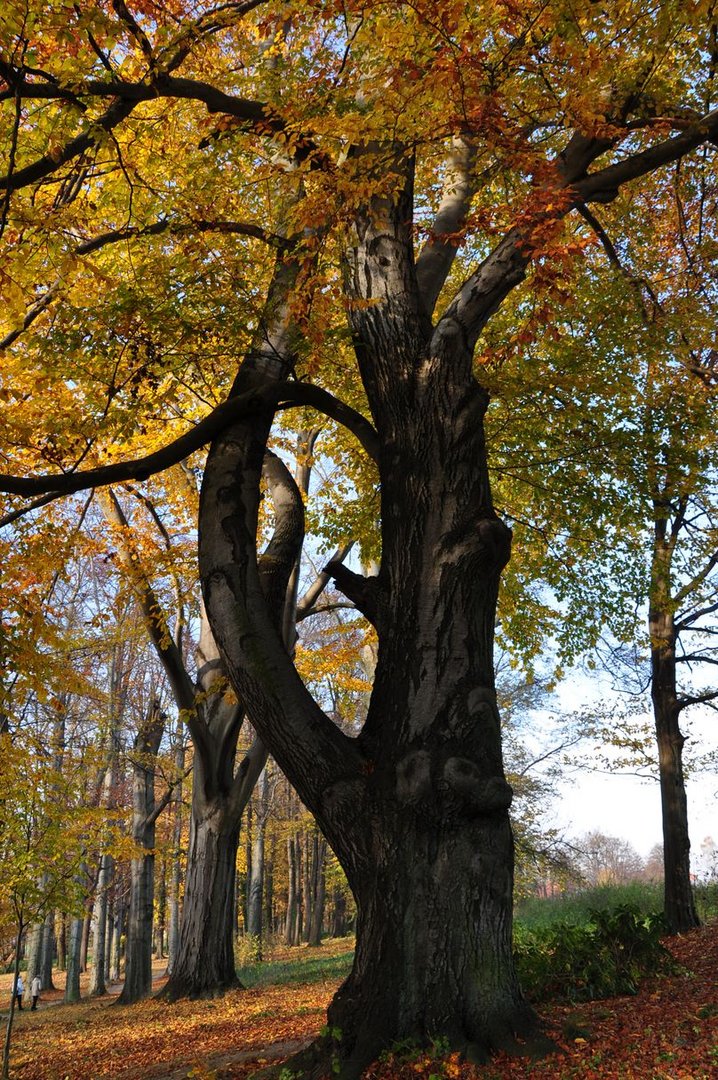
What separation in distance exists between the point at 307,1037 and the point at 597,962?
96.1 inches

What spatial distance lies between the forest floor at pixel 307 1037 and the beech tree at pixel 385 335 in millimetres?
309

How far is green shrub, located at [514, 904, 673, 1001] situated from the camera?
614 cm

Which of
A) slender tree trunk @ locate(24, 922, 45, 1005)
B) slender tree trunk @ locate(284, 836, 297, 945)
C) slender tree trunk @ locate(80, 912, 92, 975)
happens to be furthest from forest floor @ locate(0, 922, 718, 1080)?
slender tree trunk @ locate(284, 836, 297, 945)

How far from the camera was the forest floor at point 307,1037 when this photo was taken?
3.91 metres

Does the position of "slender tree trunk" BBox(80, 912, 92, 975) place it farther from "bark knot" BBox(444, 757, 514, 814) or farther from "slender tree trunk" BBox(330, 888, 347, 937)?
"bark knot" BBox(444, 757, 514, 814)

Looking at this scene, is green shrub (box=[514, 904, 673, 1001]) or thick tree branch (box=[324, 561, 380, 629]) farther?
green shrub (box=[514, 904, 673, 1001])

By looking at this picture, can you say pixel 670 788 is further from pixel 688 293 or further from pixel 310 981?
pixel 688 293

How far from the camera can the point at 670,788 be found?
1238 cm

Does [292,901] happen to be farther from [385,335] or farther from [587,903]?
[385,335]

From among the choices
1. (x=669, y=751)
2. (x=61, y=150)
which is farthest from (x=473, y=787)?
(x=669, y=751)

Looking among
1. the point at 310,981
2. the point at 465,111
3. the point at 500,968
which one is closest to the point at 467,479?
the point at 465,111

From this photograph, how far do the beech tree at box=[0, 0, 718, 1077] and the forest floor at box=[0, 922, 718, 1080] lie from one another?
31 centimetres

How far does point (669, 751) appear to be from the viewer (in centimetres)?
1248

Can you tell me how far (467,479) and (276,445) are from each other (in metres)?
8.01
